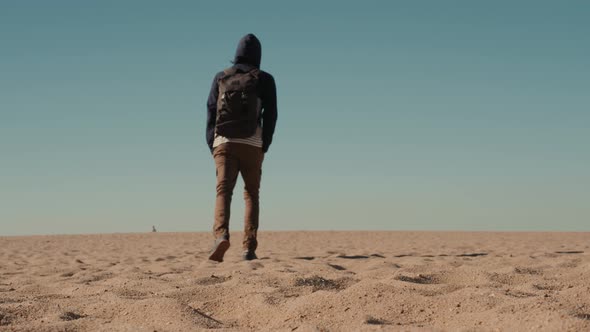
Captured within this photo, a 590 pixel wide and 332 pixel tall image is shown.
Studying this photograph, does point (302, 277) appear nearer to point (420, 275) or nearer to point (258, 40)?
point (420, 275)

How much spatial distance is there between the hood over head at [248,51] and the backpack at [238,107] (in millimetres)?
272

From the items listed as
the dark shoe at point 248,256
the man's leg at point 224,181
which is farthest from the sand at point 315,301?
the dark shoe at point 248,256

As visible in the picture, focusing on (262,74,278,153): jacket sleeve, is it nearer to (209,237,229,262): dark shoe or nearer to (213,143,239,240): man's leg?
(213,143,239,240): man's leg

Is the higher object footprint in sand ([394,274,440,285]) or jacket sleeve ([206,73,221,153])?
jacket sleeve ([206,73,221,153])

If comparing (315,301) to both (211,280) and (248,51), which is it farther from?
(248,51)

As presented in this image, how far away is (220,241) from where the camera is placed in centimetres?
555

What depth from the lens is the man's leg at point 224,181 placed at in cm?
577

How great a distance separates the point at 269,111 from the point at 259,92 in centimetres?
21

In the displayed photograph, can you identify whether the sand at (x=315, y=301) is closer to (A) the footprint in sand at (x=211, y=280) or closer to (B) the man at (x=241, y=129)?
(A) the footprint in sand at (x=211, y=280)

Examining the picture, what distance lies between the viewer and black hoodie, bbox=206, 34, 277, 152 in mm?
5852

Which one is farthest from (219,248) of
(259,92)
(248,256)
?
(259,92)

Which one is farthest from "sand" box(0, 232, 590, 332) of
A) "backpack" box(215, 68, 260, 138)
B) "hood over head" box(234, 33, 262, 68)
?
"hood over head" box(234, 33, 262, 68)

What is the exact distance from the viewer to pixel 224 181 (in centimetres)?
586

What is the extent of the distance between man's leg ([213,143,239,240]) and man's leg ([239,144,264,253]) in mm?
111
